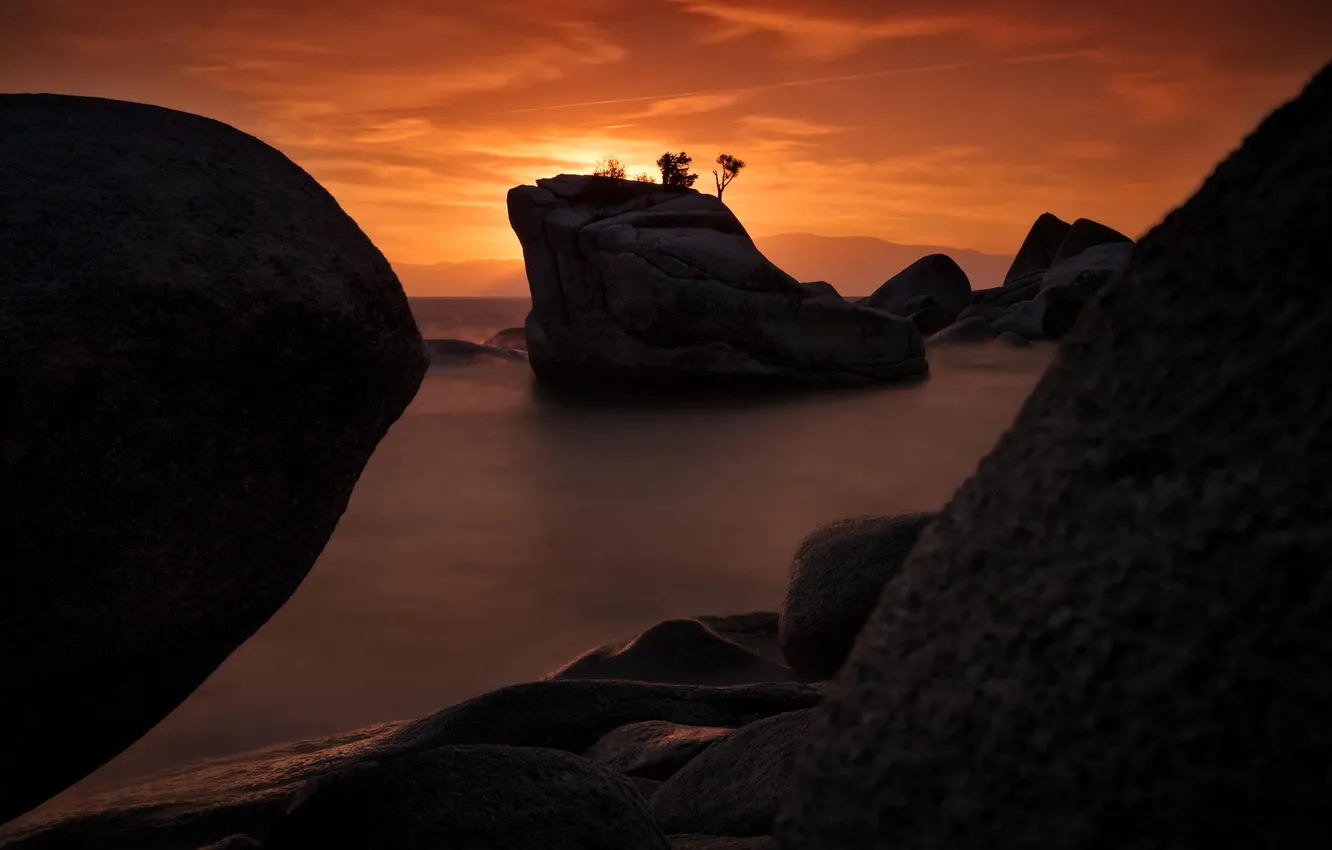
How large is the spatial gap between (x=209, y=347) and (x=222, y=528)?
492 millimetres

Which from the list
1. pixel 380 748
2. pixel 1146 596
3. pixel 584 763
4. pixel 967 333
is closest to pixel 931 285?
pixel 967 333

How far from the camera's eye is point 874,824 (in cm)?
124

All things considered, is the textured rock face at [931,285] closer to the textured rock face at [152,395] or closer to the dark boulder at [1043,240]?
the dark boulder at [1043,240]

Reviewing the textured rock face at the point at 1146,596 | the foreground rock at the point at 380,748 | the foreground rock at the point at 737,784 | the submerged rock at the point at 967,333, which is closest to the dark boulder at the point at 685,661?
the foreground rock at the point at 380,748

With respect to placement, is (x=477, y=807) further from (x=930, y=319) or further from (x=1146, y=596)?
(x=930, y=319)

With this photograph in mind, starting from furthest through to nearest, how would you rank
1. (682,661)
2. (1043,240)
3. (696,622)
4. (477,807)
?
(1043,240), (696,622), (682,661), (477,807)

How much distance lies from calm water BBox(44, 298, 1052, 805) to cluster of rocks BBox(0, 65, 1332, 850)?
1.05 m

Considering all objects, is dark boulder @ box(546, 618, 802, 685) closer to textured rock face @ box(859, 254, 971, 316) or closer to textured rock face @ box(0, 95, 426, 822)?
textured rock face @ box(0, 95, 426, 822)

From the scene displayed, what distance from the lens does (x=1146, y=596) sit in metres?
1.14

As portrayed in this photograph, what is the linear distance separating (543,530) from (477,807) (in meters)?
7.63

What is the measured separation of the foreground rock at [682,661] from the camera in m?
5.05

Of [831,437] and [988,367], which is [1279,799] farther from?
[988,367]

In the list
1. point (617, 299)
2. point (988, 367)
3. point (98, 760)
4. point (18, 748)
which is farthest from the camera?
point (988, 367)

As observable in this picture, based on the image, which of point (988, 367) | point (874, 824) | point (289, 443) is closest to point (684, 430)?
point (988, 367)
